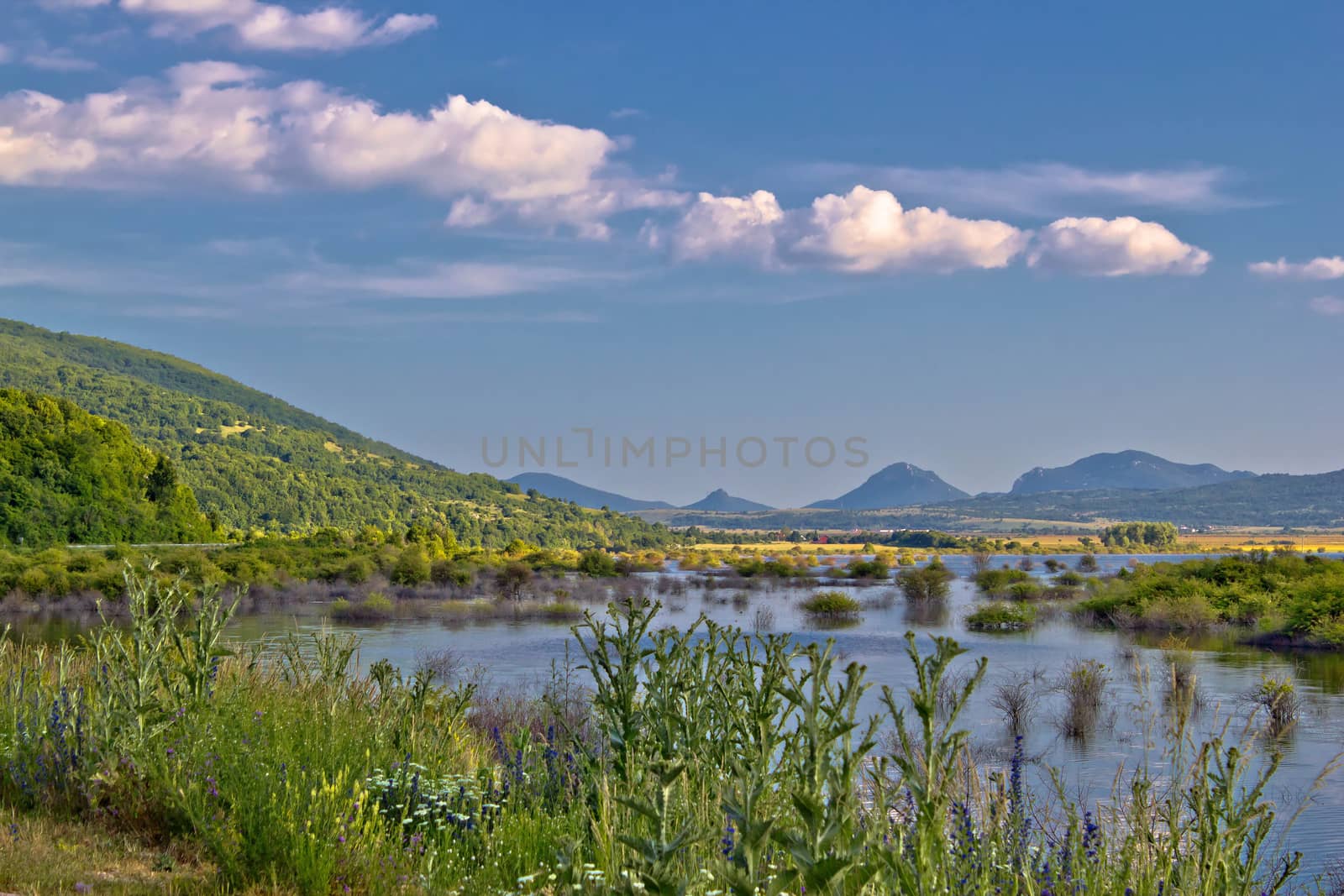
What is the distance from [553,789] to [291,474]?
3467 inches

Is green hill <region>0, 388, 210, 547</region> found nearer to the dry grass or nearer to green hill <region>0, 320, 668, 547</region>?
green hill <region>0, 320, 668, 547</region>

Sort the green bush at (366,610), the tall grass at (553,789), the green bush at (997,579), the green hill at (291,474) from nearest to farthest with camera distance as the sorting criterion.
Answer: the tall grass at (553,789) < the green bush at (366,610) < the green bush at (997,579) < the green hill at (291,474)

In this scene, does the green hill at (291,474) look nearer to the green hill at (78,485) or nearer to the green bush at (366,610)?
the green hill at (78,485)

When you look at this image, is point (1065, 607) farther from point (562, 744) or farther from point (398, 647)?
point (562, 744)

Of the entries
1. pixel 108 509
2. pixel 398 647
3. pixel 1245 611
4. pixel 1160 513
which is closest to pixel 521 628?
pixel 398 647

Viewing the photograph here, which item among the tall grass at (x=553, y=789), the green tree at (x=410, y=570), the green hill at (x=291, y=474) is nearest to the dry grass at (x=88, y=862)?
the tall grass at (x=553, y=789)

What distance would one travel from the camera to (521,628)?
2688cm

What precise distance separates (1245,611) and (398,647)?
64.7 ft

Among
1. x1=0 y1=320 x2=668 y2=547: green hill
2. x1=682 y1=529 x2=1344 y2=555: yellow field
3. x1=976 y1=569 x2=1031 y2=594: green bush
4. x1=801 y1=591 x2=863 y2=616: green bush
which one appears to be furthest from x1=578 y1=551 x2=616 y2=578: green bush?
x1=682 y1=529 x2=1344 y2=555: yellow field

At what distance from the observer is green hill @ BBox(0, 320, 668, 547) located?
266ft

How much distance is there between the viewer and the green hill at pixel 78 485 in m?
49.0

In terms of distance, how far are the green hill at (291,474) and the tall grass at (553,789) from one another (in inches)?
2212

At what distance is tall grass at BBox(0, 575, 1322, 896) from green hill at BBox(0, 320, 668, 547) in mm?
56190

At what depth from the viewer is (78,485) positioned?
53156mm
